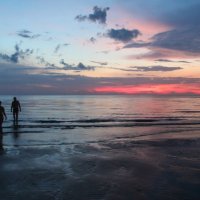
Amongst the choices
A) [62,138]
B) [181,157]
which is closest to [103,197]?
[181,157]

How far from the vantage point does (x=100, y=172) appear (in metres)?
12.7

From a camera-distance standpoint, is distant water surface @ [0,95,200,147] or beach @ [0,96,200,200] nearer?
beach @ [0,96,200,200]

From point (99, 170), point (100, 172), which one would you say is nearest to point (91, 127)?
point (99, 170)

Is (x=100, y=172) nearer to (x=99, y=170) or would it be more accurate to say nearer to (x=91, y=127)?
(x=99, y=170)

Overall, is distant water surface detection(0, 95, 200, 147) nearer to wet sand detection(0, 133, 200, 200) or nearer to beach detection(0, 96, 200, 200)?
beach detection(0, 96, 200, 200)

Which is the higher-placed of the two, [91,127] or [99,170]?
[99,170]

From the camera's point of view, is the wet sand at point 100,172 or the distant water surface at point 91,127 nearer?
the wet sand at point 100,172

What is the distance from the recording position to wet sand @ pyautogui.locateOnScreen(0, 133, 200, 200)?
10.0 metres

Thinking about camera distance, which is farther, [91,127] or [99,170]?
[91,127]

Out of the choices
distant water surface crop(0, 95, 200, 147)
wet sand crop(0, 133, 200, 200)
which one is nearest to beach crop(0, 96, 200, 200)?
wet sand crop(0, 133, 200, 200)

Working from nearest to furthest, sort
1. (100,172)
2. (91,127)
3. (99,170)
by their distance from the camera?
1. (100,172)
2. (99,170)
3. (91,127)

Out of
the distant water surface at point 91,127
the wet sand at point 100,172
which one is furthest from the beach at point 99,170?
the distant water surface at point 91,127

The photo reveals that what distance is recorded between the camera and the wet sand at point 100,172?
32.8 ft

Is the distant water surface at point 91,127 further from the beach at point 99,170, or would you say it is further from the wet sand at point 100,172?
the wet sand at point 100,172
